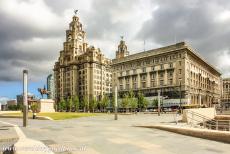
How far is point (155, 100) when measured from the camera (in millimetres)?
103312

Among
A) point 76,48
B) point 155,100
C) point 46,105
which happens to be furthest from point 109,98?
point 46,105

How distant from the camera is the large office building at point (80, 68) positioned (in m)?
165

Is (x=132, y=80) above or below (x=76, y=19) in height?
below

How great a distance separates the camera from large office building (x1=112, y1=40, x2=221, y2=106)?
102812mm

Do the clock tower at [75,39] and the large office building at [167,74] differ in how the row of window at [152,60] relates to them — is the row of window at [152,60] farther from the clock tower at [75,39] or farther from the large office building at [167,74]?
the clock tower at [75,39]

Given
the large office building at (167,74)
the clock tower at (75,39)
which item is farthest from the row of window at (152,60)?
the clock tower at (75,39)

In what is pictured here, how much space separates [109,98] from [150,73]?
2768 cm

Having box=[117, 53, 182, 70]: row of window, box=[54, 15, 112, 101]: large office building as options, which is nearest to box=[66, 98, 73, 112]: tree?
box=[54, 15, 112, 101]: large office building

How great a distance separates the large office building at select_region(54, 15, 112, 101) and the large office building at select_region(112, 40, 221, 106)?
3809 centimetres

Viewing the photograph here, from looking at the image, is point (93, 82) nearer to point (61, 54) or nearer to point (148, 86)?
point (61, 54)

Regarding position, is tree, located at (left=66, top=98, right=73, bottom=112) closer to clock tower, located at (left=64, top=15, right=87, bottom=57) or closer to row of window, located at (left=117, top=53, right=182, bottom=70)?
row of window, located at (left=117, top=53, right=182, bottom=70)

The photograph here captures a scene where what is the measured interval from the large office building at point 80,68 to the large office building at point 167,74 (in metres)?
38.1

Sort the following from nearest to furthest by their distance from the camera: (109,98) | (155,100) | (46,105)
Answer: (46,105)
(155,100)
(109,98)

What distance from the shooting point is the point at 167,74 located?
352 ft
